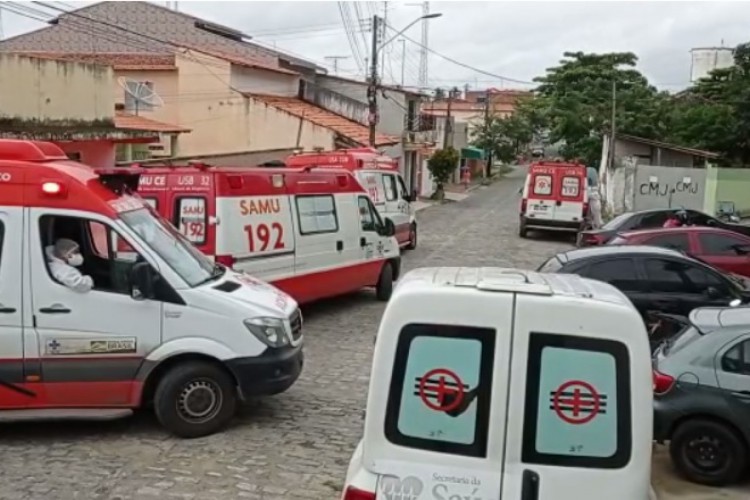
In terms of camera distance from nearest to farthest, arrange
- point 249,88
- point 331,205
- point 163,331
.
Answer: point 163,331 → point 331,205 → point 249,88

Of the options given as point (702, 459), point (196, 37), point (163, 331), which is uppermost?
point (196, 37)

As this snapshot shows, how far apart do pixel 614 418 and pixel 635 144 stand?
33.8m

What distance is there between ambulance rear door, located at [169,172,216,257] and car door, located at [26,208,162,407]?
3469 millimetres

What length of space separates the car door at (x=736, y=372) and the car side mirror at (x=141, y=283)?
186 inches

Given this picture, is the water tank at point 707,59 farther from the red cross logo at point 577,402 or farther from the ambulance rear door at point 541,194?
the red cross logo at point 577,402

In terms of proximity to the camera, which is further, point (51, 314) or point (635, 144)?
point (635, 144)

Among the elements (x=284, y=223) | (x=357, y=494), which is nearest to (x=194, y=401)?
(x=357, y=494)

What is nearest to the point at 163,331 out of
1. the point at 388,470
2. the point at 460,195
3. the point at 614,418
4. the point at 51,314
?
the point at 51,314

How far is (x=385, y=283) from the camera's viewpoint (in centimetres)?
1459

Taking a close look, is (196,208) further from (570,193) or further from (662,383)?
(570,193)

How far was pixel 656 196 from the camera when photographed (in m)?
29.3

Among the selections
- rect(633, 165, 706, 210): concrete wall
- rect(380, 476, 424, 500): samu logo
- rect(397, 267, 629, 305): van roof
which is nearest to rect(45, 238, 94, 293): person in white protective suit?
rect(397, 267, 629, 305): van roof

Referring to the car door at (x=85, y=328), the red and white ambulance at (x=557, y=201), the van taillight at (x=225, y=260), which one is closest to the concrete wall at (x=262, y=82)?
the red and white ambulance at (x=557, y=201)

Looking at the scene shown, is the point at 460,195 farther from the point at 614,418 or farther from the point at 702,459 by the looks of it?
the point at 614,418
